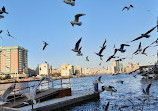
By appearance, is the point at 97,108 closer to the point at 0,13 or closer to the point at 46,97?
the point at 46,97

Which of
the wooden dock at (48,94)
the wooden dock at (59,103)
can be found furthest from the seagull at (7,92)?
the wooden dock at (48,94)

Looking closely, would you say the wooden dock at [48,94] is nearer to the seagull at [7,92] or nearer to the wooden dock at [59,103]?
the wooden dock at [59,103]

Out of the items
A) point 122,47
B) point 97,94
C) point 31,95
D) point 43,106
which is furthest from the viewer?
point 97,94

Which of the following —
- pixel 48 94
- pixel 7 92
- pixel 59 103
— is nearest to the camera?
pixel 7 92

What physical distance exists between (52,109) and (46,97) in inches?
116

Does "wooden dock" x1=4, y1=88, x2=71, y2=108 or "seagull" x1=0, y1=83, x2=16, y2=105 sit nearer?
"seagull" x1=0, y1=83, x2=16, y2=105

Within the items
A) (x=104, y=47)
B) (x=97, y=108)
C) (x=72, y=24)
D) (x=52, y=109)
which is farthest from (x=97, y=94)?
(x=72, y=24)

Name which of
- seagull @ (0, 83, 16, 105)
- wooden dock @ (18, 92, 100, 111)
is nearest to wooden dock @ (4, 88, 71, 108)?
wooden dock @ (18, 92, 100, 111)

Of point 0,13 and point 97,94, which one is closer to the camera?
point 0,13

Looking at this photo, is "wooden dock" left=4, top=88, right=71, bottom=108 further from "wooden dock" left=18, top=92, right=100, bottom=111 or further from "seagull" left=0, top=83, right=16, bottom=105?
"seagull" left=0, top=83, right=16, bottom=105

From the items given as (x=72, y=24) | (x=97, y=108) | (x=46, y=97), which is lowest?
(x=97, y=108)

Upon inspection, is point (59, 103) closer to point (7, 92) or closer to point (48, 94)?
point (48, 94)

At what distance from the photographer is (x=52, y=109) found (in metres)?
15.3

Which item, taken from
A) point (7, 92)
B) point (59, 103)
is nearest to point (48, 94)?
point (59, 103)
